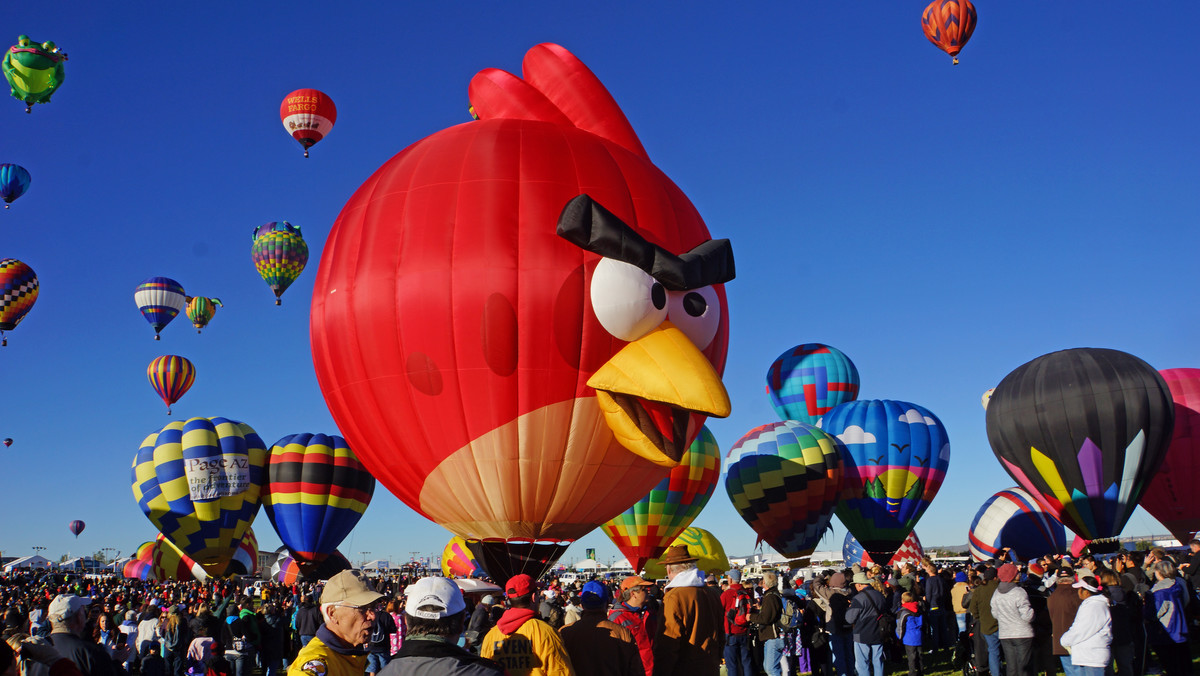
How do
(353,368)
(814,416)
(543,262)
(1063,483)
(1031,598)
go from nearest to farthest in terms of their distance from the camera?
1. (1031,598)
2. (543,262)
3. (353,368)
4. (1063,483)
5. (814,416)

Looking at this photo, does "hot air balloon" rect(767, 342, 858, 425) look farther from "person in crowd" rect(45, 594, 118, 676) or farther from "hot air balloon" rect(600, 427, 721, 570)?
"person in crowd" rect(45, 594, 118, 676)

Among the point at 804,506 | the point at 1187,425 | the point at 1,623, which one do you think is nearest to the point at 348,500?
the point at 804,506

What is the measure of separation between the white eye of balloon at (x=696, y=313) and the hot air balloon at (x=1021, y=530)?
26.7 meters

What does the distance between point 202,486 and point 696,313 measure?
19.0 metres

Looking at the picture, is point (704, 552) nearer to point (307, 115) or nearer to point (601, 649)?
point (307, 115)

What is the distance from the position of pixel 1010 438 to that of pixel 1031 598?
47.8 ft

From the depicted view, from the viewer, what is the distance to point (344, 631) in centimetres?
345

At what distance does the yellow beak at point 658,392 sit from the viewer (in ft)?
28.3

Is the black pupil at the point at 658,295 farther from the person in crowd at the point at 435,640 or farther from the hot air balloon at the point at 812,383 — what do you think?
the hot air balloon at the point at 812,383

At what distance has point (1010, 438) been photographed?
2155 cm

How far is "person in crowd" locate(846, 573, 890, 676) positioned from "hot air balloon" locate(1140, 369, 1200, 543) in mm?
18338

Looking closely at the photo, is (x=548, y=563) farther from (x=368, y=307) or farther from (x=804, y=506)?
(x=804, y=506)

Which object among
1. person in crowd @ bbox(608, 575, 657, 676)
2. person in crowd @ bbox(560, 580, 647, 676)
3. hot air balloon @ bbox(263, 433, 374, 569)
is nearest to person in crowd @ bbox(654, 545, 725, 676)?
person in crowd @ bbox(608, 575, 657, 676)

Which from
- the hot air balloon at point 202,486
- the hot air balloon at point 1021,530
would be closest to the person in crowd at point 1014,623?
the hot air balloon at point 202,486
